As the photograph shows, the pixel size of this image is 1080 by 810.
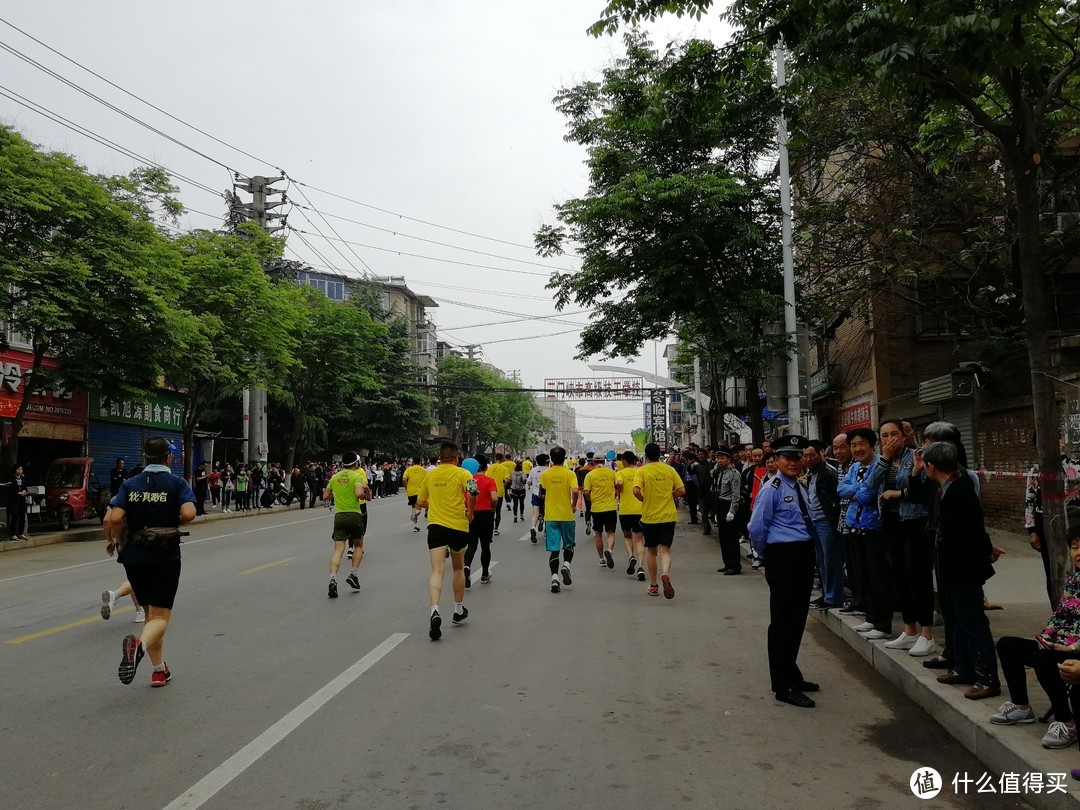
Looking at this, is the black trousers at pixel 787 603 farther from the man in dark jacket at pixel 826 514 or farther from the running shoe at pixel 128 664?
the running shoe at pixel 128 664

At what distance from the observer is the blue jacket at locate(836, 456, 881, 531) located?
6969mm

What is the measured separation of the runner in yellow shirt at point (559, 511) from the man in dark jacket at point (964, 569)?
5.56 metres

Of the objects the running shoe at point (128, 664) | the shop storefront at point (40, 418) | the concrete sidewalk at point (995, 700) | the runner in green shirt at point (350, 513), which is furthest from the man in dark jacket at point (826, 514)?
the shop storefront at point (40, 418)

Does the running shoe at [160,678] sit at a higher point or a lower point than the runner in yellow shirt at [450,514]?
lower

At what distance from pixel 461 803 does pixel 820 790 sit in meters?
1.80

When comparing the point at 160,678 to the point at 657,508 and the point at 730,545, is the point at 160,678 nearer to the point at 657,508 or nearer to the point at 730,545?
the point at 657,508

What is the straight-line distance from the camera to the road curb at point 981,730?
12.8ft

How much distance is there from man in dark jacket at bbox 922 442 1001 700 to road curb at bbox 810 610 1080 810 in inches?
5.9

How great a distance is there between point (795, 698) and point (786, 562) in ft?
3.01

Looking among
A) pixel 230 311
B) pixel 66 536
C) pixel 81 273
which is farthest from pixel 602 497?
pixel 230 311

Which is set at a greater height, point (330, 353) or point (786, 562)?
point (330, 353)

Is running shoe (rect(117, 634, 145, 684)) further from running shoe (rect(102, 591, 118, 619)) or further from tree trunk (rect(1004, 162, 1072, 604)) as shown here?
tree trunk (rect(1004, 162, 1072, 604))

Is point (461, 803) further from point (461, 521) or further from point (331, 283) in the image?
point (331, 283)

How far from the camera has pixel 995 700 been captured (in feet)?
16.5
